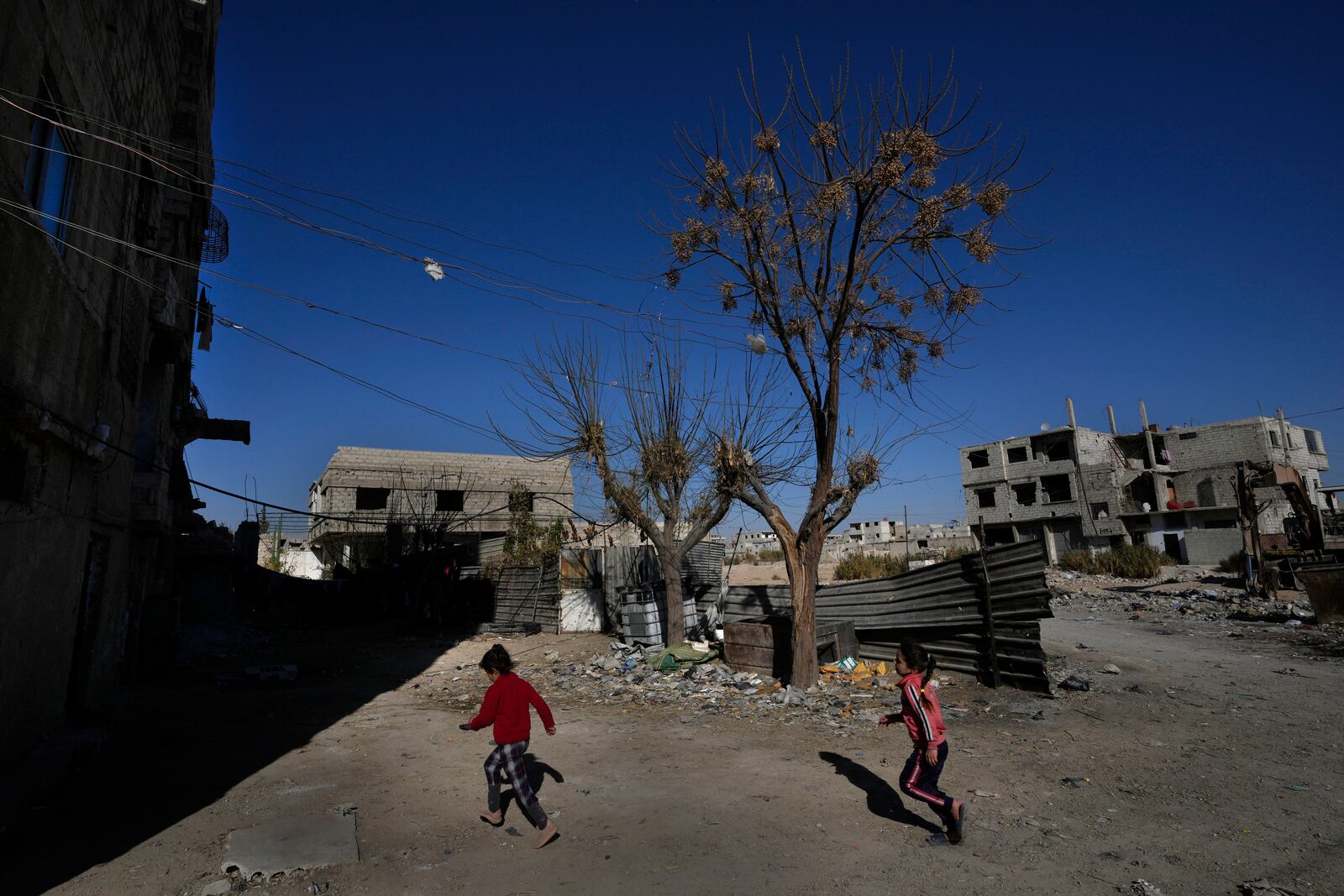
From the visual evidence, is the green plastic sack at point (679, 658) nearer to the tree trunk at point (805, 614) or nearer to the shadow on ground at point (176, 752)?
the tree trunk at point (805, 614)

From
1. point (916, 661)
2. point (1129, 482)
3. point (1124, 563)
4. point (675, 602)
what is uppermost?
point (1129, 482)

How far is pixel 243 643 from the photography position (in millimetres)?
16719

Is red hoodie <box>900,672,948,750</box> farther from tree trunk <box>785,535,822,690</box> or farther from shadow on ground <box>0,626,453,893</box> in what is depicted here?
shadow on ground <box>0,626,453,893</box>

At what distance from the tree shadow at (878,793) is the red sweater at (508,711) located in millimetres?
2588

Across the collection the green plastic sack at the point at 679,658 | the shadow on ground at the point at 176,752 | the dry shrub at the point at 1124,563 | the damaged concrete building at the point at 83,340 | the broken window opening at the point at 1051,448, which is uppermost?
the broken window opening at the point at 1051,448

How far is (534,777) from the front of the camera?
20.4 feet

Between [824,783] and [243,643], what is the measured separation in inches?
631

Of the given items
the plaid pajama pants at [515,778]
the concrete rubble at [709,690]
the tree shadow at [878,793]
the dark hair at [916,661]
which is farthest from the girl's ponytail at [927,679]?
the concrete rubble at [709,690]

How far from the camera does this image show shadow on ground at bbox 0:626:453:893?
4.54 metres

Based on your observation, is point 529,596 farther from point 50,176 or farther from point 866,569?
point 866,569

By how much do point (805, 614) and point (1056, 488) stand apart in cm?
4556

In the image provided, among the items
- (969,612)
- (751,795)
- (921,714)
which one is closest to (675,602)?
(969,612)

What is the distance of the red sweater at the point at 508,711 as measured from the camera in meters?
4.98

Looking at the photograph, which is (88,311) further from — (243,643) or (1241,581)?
(1241,581)
